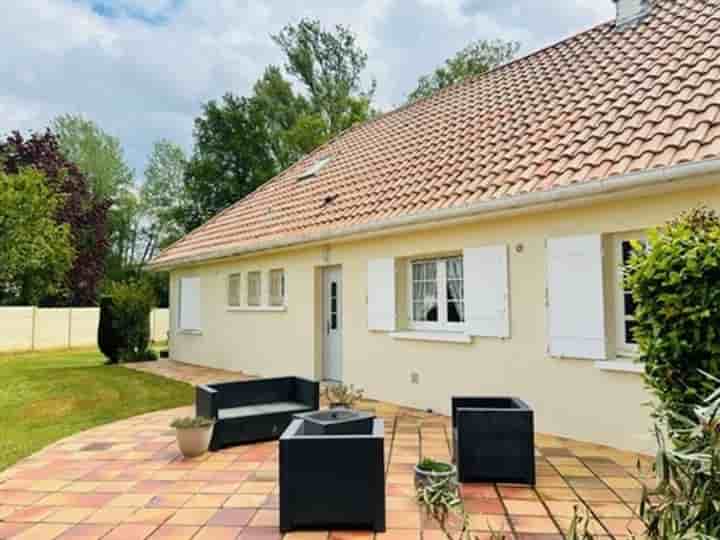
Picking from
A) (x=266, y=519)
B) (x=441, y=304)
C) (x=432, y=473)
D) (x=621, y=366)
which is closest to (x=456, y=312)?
(x=441, y=304)

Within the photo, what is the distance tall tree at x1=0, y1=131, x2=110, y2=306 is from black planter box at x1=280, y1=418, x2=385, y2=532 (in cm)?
2498

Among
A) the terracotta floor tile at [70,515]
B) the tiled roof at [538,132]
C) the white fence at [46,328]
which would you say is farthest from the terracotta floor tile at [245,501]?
the white fence at [46,328]

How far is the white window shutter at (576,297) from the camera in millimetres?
5570

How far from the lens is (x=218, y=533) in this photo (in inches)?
141

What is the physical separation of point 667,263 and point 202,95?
28.5 m

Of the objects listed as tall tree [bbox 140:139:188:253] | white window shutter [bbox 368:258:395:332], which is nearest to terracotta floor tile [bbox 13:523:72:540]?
white window shutter [bbox 368:258:395:332]

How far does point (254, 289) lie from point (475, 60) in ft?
52.5

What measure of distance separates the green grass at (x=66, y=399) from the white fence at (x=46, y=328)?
18.0ft

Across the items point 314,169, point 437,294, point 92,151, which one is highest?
point 92,151

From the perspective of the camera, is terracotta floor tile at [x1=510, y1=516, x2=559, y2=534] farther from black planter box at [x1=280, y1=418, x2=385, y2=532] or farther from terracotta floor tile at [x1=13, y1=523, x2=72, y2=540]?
terracotta floor tile at [x1=13, y1=523, x2=72, y2=540]

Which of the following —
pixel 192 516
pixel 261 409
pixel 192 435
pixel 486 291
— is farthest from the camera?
pixel 486 291

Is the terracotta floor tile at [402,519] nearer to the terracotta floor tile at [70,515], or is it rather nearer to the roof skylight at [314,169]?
the terracotta floor tile at [70,515]

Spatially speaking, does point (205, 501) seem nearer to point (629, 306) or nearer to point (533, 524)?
A: point (533, 524)

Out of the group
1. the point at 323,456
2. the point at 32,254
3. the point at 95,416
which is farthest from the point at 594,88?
the point at 32,254
